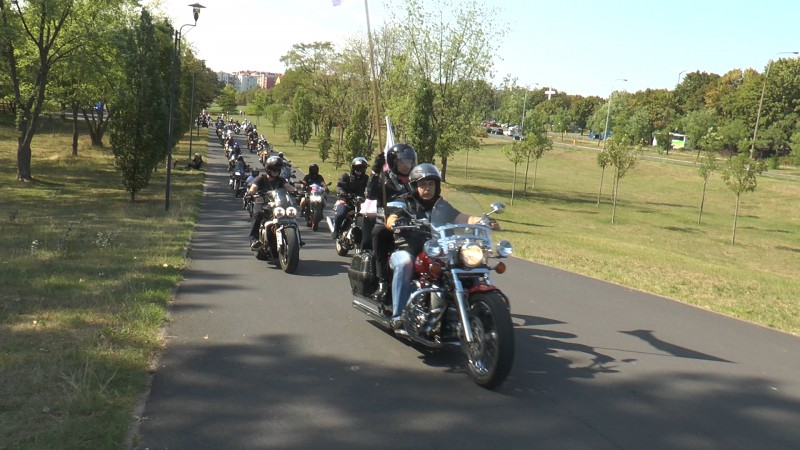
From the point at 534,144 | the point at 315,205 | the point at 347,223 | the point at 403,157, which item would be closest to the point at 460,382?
the point at 403,157

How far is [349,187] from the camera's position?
13.8m

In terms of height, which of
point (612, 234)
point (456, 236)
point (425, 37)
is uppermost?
point (425, 37)

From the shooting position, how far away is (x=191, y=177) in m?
33.2

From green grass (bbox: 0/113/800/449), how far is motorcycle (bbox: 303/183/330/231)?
288 centimetres

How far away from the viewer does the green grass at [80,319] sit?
4.34m

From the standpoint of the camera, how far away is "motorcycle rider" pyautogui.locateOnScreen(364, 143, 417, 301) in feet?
23.0

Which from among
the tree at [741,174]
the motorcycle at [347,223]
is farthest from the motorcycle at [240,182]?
the tree at [741,174]

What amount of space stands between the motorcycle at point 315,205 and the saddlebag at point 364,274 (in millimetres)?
9146

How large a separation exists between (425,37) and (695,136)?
46145 millimetres

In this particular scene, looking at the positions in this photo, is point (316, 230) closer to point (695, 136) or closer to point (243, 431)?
point (243, 431)

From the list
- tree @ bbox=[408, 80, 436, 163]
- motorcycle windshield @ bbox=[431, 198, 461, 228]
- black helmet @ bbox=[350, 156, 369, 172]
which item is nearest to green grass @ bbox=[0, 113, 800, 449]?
motorcycle windshield @ bbox=[431, 198, 461, 228]

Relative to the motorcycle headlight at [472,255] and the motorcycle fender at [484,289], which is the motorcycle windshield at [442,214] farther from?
the motorcycle fender at [484,289]

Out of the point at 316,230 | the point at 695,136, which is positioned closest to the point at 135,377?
the point at 316,230

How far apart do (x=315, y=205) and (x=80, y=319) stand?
992 cm
